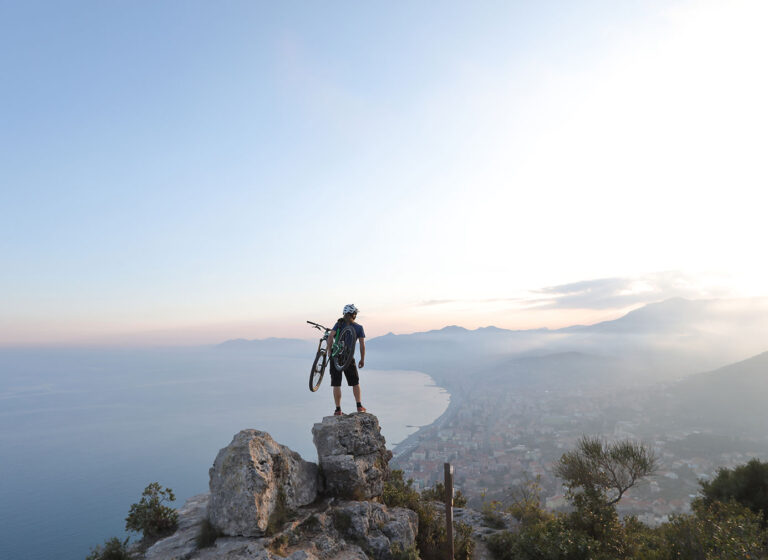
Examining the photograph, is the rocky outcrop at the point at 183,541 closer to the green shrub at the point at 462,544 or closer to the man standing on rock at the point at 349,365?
the man standing on rock at the point at 349,365

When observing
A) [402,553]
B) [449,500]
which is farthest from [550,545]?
[402,553]

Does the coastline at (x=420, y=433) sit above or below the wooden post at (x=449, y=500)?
below

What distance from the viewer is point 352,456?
388 inches

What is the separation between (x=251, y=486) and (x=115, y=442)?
106533mm

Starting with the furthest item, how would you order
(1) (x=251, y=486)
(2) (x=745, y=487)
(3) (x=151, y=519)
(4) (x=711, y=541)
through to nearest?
(2) (x=745, y=487) < (3) (x=151, y=519) < (4) (x=711, y=541) < (1) (x=251, y=486)

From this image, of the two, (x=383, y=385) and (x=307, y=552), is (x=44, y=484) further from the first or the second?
(x=383, y=385)

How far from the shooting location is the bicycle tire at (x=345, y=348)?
11406mm

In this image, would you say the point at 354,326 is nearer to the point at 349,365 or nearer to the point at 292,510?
the point at 349,365

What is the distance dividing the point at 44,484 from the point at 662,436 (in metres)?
118

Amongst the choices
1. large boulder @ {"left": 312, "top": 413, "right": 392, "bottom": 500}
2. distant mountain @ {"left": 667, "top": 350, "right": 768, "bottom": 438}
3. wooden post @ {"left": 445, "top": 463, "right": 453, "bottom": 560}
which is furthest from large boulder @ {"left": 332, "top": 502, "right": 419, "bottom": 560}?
distant mountain @ {"left": 667, "top": 350, "right": 768, "bottom": 438}

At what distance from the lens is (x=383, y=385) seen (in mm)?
194375

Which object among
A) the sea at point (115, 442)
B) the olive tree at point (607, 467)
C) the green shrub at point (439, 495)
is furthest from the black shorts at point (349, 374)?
the sea at point (115, 442)

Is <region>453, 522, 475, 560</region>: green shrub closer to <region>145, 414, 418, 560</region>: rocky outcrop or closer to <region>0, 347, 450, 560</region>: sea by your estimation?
<region>145, 414, 418, 560</region>: rocky outcrop

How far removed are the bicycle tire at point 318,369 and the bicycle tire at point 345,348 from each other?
1076 millimetres
